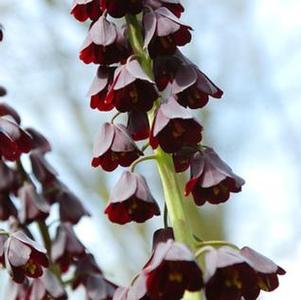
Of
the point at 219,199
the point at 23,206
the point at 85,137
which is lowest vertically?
the point at 85,137

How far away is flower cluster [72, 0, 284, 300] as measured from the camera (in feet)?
5.12

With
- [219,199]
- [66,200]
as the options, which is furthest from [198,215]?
[219,199]

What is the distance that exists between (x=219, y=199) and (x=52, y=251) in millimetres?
705

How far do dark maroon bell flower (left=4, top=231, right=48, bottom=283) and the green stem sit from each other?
26cm

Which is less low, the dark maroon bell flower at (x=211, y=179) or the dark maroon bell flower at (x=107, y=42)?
the dark maroon bell flower at (x=107, y=42)

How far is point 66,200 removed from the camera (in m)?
2.28

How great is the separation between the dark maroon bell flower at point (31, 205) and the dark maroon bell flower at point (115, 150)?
0.48 m

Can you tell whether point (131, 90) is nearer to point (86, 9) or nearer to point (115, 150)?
point (115, 150)

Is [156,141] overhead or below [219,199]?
overhead

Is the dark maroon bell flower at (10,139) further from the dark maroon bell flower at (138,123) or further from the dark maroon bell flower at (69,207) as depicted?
the dark maroon bell flower at (69,207)

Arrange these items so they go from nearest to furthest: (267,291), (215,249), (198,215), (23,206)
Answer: (215,249), (267,291), (23,206), (198,215)

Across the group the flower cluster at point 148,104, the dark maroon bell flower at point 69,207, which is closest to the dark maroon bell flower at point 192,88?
the flower cluster at point 148,104

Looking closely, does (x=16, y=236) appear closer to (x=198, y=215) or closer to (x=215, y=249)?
(x=215, y=249)

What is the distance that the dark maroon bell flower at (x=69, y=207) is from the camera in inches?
90.0
